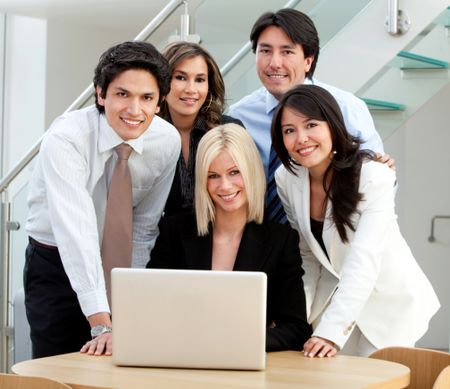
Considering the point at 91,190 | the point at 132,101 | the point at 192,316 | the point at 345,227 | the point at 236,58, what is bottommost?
the point at 192,316

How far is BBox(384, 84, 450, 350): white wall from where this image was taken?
7.60 meters

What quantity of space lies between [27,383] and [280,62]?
5.85 ft

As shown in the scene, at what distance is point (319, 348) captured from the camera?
2820 mm

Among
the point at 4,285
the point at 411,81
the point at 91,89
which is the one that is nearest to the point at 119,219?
the point at 91,89

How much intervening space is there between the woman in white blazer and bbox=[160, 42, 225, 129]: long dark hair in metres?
0.48

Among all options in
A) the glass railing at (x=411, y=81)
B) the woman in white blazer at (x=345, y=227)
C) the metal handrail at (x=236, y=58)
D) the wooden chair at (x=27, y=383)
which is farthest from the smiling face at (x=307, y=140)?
the glass railing at (x=411, y=81)

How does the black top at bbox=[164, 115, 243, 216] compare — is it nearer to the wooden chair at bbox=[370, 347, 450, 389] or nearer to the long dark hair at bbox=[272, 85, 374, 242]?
the long dark hair at bbox=[272, 85, 374, 242]

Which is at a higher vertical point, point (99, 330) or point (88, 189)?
point (88, 189)

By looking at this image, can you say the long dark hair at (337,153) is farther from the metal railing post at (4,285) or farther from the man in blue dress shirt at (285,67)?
the metal railing post at (4,285)

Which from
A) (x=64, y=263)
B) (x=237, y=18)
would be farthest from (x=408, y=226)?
(x=64, y=263)

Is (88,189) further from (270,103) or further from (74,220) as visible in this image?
(270,103)

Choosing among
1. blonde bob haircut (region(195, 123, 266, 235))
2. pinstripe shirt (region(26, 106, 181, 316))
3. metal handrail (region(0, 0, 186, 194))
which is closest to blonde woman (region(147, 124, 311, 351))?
blonde bob haircut (region(195, 123, 266, 235))

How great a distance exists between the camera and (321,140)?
3090 mm

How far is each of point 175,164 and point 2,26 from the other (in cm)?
606
